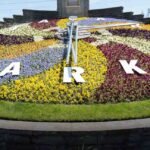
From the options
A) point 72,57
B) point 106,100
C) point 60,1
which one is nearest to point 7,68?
point 72,57

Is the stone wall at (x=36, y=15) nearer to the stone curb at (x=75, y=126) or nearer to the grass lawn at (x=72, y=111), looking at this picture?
the grass lawn at (x=72, y=111)

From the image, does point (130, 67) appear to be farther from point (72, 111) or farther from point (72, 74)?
point (72, 111)

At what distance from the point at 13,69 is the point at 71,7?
30.0 feet

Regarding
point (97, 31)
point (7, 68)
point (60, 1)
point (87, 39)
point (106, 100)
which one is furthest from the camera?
→ point (60, 1)

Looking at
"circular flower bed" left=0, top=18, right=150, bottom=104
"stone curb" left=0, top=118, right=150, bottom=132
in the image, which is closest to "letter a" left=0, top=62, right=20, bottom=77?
"circular flower bed" left=0, top=18, right=150, bottom=104

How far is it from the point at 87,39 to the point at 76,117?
5.63 m

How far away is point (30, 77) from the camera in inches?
387

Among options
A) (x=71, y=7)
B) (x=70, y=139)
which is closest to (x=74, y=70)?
(x=70, y=139)

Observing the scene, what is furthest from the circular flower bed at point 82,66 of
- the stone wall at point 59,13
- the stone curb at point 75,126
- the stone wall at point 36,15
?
the stone wall at point 36,15

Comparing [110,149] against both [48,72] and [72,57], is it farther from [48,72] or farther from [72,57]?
[72,57]

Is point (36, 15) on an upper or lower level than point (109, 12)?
lower

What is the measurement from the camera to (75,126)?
7.16m

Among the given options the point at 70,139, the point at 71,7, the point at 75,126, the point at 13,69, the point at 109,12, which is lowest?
the point at 70,139

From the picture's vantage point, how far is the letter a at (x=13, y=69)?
10.1 metres
